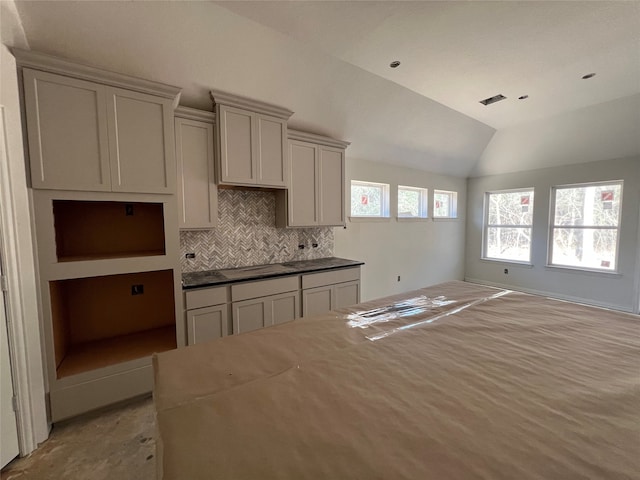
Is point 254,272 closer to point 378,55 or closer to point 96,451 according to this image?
point 96,451

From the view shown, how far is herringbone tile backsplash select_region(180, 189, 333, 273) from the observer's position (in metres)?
2.78

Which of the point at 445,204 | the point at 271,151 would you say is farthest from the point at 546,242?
the point at 271,151

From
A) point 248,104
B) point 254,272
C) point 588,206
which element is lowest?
point 254,272

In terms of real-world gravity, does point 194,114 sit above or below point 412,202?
above

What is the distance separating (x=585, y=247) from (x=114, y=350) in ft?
21.9

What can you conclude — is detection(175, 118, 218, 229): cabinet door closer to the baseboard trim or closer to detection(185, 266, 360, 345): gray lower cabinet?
detection(185, 266, 360, 345): gray lower cabinet

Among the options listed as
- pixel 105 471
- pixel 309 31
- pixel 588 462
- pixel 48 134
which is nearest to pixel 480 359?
pixel 588 462

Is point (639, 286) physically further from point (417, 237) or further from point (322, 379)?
point (322, 379)

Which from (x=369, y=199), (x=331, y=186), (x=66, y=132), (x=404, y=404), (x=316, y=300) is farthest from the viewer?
(x=369, y=199)


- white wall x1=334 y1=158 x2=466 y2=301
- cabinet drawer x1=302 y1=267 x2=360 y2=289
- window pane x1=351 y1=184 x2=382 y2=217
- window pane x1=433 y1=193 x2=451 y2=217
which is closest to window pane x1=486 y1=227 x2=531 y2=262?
white wall x1=334 y1=158 x2=466 y2=301

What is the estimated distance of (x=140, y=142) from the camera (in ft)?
6.47

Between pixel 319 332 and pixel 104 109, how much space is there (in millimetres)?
2129

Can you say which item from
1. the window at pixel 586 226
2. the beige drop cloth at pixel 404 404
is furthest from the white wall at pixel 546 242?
the beige drop cloth at pixel 404 404

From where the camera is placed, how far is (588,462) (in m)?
0.61
